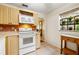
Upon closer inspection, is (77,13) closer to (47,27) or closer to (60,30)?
(60,30)

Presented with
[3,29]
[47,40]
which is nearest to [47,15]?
[47,40]

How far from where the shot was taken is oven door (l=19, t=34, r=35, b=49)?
3.23 metres

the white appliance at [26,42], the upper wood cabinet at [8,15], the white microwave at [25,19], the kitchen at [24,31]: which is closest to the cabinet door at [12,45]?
the kitchen at [24,31]

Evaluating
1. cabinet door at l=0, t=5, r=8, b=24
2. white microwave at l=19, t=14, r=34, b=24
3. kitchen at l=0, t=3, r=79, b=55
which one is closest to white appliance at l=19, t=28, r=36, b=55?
kitchen at l=0, t=3, r=79, b=55

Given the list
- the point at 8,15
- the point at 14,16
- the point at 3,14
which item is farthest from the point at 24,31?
the point at 3,14

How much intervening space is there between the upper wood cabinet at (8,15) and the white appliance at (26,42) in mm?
623

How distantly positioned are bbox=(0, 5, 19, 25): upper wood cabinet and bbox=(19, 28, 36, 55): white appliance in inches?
24.5

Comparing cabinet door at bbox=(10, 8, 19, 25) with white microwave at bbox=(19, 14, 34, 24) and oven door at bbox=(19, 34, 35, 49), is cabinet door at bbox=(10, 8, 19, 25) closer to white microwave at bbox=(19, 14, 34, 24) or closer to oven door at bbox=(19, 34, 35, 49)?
white microwave at bbox=(19, 14, 34, 24)

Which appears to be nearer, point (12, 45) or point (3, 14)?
point (12, 45)

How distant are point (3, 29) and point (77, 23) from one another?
298 cm

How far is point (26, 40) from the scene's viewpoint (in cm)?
344

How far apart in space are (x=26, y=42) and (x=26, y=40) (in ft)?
0.26

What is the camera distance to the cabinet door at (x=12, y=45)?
2.78 meters

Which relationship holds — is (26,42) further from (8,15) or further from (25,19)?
(8,15)
